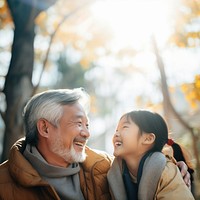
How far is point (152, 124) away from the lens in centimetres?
321

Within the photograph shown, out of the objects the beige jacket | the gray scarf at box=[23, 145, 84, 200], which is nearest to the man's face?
the gray scarf at box=[23, 145, 84, 200]

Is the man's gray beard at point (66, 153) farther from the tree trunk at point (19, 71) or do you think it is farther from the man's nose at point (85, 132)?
the tree trunk at point (19, 71)

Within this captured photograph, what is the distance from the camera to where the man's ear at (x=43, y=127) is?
3.39 m

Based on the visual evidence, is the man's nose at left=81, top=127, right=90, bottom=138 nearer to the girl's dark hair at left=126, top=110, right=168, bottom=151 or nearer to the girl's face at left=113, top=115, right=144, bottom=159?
the girl's face at left=113, top=115, right=144, bottom=159

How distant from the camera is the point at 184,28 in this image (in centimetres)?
798

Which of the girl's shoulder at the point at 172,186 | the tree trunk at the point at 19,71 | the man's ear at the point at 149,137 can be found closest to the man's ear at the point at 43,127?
the man's ear at the point at 149,137

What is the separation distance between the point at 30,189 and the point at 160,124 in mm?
1075

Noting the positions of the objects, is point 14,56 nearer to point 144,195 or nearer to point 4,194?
point 4,194

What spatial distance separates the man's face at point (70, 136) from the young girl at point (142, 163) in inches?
10.4

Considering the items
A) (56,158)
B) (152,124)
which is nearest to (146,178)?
(152,124)

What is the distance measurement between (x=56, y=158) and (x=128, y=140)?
1.98ft

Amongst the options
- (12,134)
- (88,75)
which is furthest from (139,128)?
(88,75)

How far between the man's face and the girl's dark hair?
39 centimetres

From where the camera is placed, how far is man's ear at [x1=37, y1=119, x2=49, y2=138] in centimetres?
339
